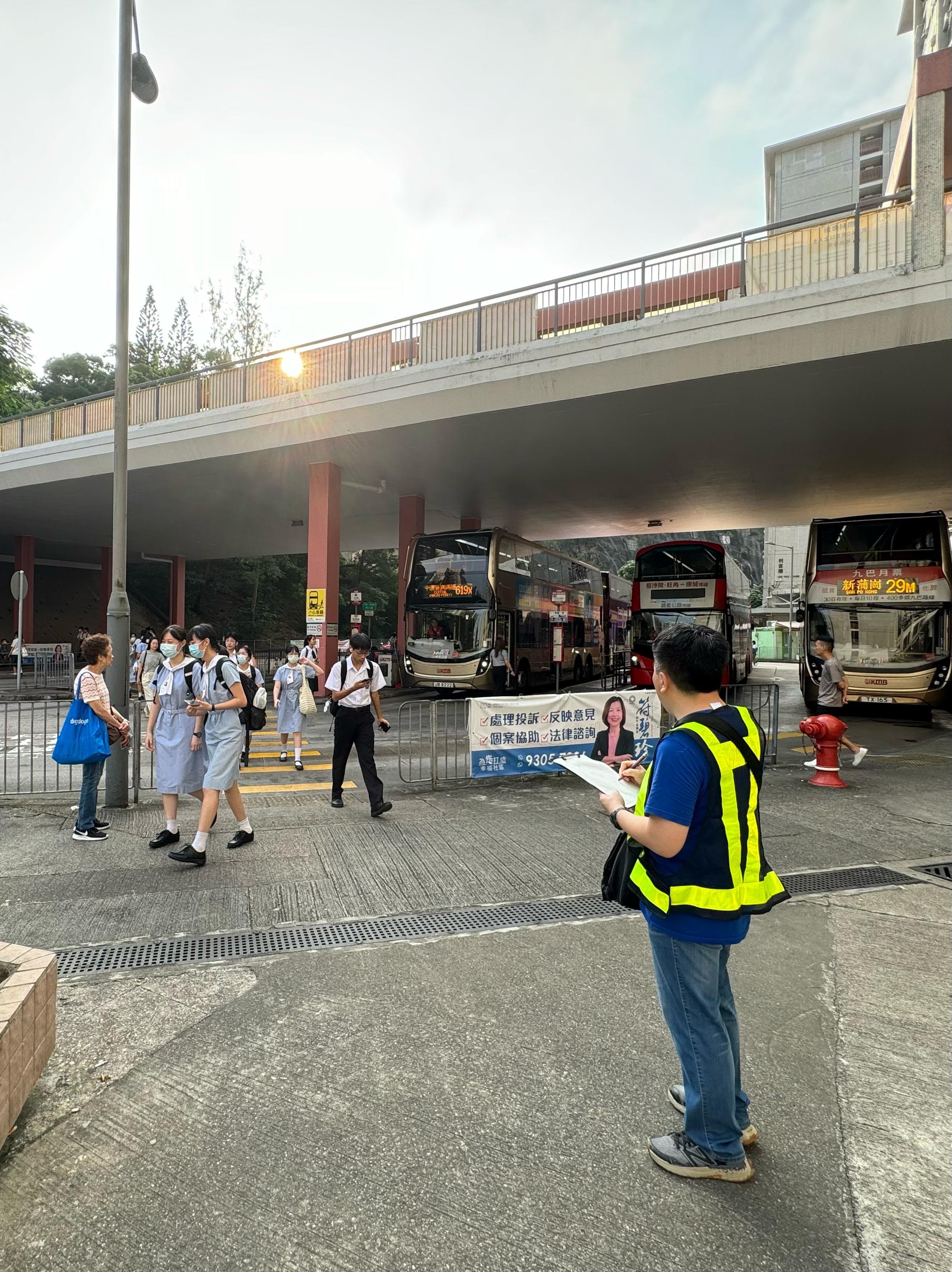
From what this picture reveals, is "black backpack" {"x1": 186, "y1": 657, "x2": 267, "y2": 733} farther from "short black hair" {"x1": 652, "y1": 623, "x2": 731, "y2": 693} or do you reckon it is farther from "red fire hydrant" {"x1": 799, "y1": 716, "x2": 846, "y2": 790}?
"red fire hydrant" {"x1": 799, "y1": 716, "x2": 846, "y2": 790}

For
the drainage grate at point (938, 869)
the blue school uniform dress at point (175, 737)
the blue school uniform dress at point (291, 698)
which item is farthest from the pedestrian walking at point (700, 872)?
the blue school uniform dress at point (291, 698)

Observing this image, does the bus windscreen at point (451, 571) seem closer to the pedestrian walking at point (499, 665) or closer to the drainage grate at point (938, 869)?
the pedestrian walking at point (499, 665)

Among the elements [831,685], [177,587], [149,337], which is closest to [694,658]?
[831,685]

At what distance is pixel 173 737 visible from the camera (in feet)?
19.0

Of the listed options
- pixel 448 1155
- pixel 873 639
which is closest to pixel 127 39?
pixel 448 1155

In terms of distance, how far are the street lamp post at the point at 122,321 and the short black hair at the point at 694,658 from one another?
677 cm

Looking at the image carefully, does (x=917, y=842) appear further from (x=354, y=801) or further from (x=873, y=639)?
(x=873, y=639)

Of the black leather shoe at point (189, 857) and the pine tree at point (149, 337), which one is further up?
the pine tree at point (149, 337)

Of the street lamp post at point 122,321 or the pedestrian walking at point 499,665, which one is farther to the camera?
the pedestrian walking at point 499,665

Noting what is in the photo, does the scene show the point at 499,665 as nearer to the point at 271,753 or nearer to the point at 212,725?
the point at 271,753

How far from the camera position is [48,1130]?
2.56 meters

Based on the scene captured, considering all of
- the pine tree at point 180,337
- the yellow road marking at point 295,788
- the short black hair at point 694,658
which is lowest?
the yellow road marking at point 295,788

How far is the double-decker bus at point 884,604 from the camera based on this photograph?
558 inches

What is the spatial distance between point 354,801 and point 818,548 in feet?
39.5
